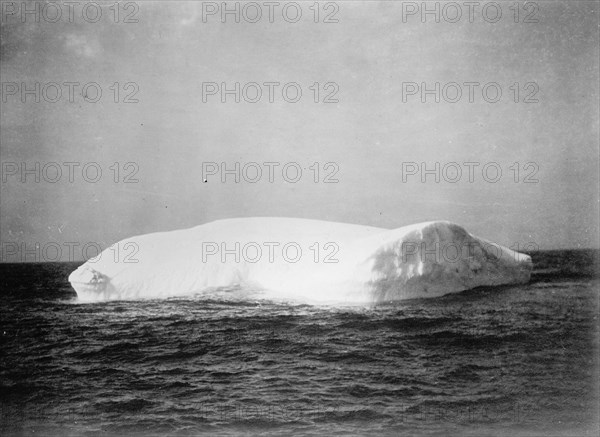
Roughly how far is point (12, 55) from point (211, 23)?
153 centimetres

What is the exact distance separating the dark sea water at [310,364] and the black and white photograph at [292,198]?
0.05 feet

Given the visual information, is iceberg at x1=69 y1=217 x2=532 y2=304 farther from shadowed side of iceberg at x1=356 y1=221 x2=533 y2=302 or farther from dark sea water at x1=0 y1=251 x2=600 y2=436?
dark sea water at x1=0 y1=251 x2=600 y2=436

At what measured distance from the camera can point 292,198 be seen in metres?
4.12

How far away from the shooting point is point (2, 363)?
161 inches

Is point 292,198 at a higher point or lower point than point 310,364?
higher

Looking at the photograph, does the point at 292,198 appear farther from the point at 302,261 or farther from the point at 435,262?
the point at 435,262

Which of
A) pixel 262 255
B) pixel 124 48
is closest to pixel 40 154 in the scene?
pixel 124 48

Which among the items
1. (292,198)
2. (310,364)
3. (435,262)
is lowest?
(310,364)

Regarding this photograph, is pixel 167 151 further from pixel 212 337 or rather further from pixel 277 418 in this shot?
pixel 277 418

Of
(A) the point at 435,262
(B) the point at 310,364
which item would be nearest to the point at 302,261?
(B) the point at 310,364

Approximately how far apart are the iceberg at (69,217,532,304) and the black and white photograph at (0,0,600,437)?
2cm

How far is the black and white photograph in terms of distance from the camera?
3.98 meters

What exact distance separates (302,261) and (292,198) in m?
0.47

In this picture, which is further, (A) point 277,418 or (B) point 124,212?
(B) point 124,212
